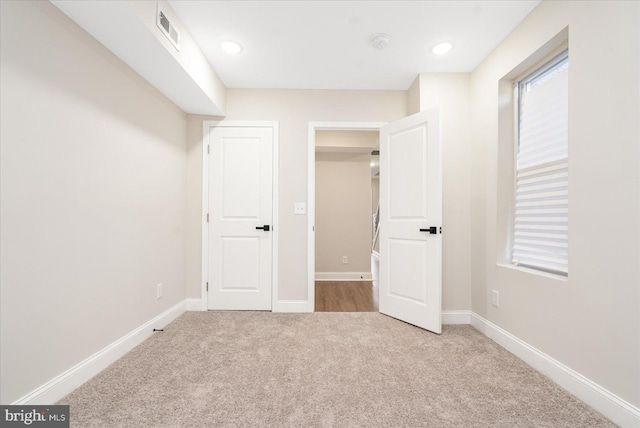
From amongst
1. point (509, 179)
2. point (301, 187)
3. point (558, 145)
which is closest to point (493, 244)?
point (509, 179)

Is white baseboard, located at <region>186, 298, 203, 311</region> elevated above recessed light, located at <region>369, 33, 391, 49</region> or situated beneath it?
situated beneath

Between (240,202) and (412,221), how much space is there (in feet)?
6.15

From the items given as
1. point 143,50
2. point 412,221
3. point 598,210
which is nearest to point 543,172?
point 598,210

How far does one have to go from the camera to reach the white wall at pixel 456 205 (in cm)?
263

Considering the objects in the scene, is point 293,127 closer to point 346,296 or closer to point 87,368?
point 346,296

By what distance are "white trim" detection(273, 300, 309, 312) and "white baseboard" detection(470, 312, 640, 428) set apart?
5.95 ft

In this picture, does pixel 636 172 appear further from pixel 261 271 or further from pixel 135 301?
pixel 135 301

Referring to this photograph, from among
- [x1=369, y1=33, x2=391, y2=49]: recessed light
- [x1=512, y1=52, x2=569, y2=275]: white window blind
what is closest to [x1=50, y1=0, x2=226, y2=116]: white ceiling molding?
[x1=369, y1=33, x2=391, y2=49]: recessed light

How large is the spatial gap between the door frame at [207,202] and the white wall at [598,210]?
226 centimetres

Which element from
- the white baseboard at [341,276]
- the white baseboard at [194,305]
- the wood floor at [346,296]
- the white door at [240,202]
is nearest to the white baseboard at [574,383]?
the wood floor at [346,296]

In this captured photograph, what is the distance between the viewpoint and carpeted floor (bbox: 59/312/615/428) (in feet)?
4.41

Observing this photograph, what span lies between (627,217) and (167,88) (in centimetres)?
332

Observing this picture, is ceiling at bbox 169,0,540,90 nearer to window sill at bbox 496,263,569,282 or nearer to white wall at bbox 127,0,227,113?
white wall at bbox 127,0,227,113

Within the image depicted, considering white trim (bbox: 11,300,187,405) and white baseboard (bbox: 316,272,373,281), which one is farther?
white baseboard (bbox: 316,272,373,281)
